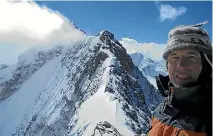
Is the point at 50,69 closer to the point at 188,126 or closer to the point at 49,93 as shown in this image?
the point at 49,93

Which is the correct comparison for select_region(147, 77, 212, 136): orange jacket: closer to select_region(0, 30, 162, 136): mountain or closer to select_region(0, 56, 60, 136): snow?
select_region(0, 30, 162, 136): mountain

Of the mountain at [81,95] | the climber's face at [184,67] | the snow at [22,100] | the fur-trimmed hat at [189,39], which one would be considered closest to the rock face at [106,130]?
the mountain at [81,95]

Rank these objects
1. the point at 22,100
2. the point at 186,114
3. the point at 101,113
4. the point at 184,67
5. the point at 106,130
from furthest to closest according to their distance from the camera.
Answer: the point at 22,100 → the point at 101,113 → the point at 106,130 → the point at 184,67 → the point at 186,114

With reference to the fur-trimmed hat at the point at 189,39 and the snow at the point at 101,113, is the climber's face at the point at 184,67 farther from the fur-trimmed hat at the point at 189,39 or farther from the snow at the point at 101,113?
the snow at the point at 101,113

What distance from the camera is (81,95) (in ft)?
400

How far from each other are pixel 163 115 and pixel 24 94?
18220cm

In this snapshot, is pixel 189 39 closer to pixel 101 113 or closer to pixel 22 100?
pixel 101 113

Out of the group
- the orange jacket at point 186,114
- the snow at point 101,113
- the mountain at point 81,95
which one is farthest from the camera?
the mountain at point 81,95

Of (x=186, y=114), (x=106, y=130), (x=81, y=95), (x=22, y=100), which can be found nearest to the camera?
(x=186, y=114)

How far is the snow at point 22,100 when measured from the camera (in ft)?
547

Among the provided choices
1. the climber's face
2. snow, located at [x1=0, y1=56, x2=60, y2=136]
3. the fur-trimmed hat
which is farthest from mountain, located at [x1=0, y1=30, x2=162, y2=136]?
the climber's face

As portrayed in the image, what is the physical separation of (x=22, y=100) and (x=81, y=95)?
6241 cm

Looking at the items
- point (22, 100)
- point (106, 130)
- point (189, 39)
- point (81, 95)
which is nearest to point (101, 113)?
point (106, 130)

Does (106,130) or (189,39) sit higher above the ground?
(106,130)
